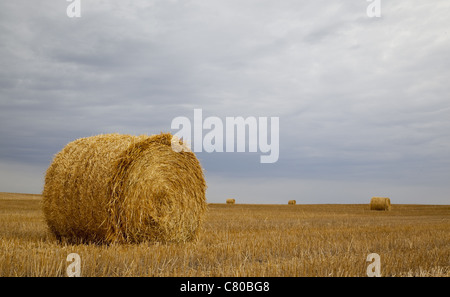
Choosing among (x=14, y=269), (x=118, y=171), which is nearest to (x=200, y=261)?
(x=14, y=269)

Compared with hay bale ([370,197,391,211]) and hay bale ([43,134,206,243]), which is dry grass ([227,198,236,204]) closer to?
hay bale ([370,197,391,211])

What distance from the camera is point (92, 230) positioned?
26.1 feet

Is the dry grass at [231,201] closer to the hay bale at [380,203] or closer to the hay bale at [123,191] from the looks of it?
the hay bale at [380,203]

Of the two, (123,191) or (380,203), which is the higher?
(123,191)

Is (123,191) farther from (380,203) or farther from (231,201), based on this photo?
(231,201)

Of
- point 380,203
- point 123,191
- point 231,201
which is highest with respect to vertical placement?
point 123,191

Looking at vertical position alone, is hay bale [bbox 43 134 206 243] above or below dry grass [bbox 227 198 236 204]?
above

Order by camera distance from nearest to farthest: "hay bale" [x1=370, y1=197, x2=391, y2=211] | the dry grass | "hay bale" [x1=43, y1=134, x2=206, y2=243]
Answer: "hay bale" [x1=43, y1=134, x2=206, y2=243] < "hay bale" [x1=370, y1=197, x2=391, y2=211] < the dry grass

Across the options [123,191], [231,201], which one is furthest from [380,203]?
[123,191]

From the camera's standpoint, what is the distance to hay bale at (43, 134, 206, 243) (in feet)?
25.9

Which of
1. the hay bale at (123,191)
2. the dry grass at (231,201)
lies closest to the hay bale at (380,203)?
the dry grass at (231,201)

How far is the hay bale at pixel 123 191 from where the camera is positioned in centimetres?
789

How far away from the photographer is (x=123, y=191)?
8.01 metres

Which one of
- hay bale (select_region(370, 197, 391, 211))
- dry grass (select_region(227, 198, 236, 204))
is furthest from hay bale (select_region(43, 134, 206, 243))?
dry grass (select_region(227, 198, 236, 204))
